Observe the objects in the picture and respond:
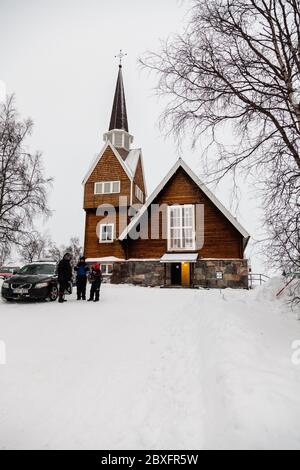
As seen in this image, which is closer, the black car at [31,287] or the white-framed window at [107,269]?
the black car at [31,287]

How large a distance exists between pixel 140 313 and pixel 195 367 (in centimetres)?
423

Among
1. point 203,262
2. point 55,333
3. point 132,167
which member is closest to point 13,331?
point 55,333

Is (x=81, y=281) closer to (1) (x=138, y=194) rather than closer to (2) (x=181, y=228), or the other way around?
(2) (x=181, y=228)

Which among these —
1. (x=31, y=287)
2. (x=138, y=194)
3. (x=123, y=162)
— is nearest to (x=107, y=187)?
(x=123, y=162)

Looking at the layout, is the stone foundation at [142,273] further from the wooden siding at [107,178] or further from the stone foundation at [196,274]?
the wooden siding at [107,178]

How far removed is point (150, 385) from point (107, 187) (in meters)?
22.1

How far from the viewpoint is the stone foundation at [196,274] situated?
58.1 feet

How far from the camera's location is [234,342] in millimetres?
5102

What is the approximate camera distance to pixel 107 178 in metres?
24.9

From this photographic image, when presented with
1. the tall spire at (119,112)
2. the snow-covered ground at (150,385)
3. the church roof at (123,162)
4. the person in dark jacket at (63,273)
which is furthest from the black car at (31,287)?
the tall spire at (119,112)

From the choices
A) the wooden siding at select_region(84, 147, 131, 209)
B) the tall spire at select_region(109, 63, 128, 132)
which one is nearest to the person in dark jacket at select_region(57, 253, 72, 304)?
the wooden siding at select_region(84, 147, 131, 209)

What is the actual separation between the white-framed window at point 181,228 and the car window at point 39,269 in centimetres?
901

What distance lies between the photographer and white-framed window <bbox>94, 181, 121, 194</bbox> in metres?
24.4

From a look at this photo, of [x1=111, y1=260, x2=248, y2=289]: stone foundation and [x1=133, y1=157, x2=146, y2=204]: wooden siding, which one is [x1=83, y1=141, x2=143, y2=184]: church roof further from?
[x1=111, y1=260, x2=248, y2=289]: stone foundation
